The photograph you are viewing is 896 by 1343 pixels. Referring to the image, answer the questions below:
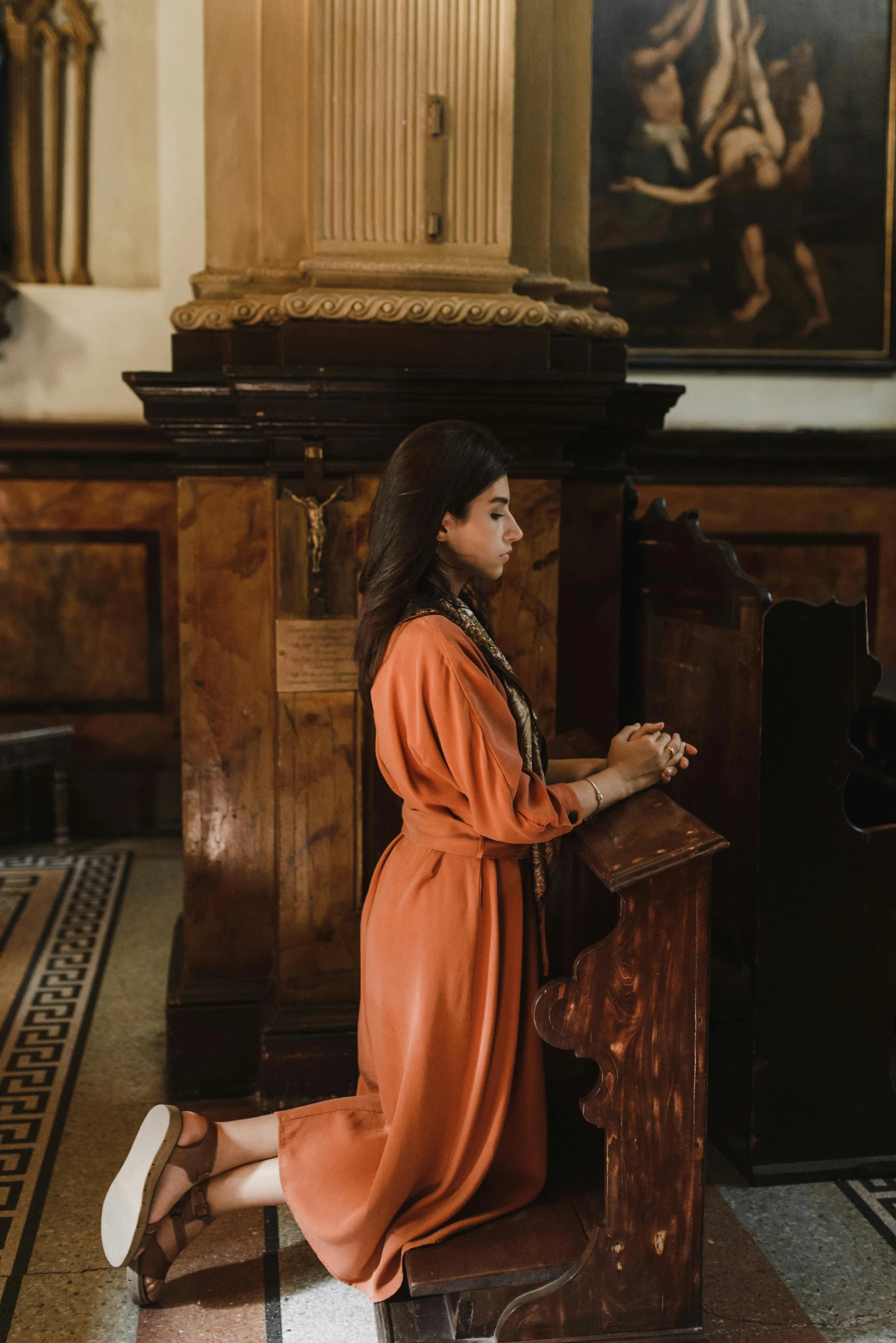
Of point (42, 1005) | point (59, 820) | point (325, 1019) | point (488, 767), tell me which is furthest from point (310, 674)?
point (59, 820)

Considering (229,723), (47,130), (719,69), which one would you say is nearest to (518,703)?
(229,723)

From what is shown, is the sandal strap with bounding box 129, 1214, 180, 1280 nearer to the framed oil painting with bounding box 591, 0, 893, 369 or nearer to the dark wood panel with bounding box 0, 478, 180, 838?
the dark wood panel with bounding box 0, 478, 180, 838

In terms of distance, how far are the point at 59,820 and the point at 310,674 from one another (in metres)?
3.04

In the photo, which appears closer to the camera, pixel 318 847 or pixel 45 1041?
pixel 318 847

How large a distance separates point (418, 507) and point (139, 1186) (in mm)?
1400

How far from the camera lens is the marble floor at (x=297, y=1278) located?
2.30 m

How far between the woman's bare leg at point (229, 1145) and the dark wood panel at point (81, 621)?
12.7ft

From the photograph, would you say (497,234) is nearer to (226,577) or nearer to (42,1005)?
(226,577)

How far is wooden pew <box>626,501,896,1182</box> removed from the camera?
2.74 m

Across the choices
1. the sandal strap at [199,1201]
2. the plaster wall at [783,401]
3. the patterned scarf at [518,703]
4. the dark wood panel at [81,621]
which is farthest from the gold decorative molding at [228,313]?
the plaster wall at [783,401]

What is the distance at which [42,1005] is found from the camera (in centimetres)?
390

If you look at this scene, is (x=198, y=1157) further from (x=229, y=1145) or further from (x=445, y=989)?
(x=445, y=989)

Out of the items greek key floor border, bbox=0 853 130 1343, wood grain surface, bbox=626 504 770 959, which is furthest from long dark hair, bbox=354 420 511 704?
greek key floor border, bbox=0 853 130 1343

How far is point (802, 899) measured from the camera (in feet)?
9.14
